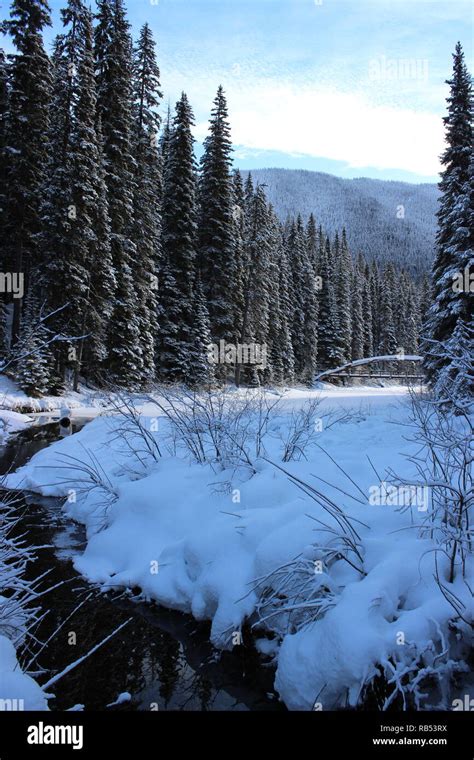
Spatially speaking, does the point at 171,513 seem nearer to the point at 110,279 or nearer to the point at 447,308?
the point at 447,308

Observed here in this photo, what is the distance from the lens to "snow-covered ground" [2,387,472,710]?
393 cm

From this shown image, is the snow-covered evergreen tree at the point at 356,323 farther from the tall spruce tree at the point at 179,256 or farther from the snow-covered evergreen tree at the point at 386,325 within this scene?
the tall spruce tree at the point at 179,256

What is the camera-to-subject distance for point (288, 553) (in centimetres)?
504

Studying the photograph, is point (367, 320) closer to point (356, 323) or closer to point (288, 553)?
point (356, 323)

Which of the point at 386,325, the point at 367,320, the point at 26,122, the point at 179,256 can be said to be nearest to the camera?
the point at 26,122

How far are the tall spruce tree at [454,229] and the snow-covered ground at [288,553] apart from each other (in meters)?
9.27

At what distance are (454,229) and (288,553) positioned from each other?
1654 cm

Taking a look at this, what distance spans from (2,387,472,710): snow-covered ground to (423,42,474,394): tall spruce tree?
927 cm

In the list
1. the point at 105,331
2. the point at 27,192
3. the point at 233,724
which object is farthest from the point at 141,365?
the point at 233,724

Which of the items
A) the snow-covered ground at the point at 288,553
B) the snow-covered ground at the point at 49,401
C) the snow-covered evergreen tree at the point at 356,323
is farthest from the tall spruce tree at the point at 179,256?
the snow-covered evergreen tree at the point at 356,323

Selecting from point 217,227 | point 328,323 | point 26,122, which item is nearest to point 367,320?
point 328,323

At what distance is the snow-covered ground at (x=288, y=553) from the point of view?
3928mm

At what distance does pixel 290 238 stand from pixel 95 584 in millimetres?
47701

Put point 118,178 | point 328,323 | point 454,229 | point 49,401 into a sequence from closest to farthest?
point 454,229 → point 49,401 → point 118,178 → point 328,323
